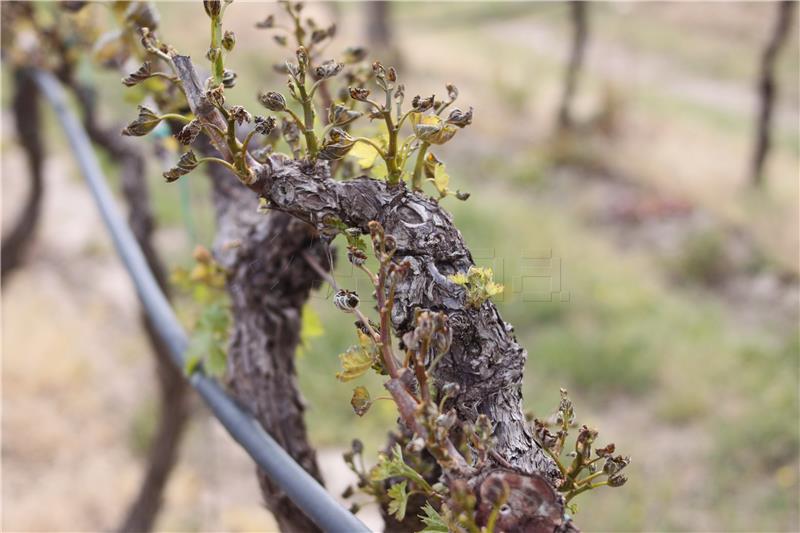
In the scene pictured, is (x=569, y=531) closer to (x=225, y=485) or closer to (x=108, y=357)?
(x=225, y=485)

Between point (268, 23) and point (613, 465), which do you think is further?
point (268, 23)

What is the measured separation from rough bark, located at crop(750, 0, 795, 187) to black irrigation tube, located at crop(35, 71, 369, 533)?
6828mm

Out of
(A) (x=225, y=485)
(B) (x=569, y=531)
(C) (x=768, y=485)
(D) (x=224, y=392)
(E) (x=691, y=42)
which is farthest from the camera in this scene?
(E) (x=691, y=42)

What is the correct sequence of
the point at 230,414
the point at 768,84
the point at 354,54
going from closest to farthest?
the point at 230,414 → the point at 354,54 → the point at 768,84

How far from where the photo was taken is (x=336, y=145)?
82 centimetres

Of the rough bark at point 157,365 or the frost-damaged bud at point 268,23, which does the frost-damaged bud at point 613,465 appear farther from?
the rough bark at point 157,365

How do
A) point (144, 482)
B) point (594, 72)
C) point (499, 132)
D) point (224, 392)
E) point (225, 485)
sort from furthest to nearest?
point (594, 72), point (499, 132), point (225, 485), point (144, 482), point (224, 392)

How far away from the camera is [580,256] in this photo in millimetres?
6113

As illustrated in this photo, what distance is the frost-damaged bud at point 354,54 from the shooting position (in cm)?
129

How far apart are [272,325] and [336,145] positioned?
0.57 meters

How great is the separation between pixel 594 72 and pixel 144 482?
13.1 metres

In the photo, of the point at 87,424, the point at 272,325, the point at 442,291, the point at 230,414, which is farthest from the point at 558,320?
the point at 442,291

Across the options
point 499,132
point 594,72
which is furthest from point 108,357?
point 594,72

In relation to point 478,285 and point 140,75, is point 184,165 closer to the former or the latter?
point 140,75
